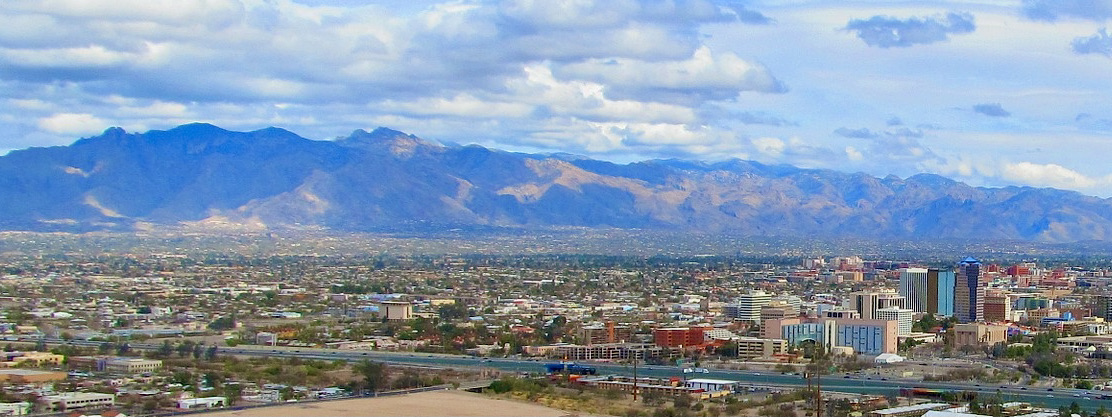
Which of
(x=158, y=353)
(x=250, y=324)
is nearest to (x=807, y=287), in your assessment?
(x=250, y=324)

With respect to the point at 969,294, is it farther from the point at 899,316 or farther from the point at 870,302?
the point at 899,316

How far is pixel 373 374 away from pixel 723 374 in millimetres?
16470

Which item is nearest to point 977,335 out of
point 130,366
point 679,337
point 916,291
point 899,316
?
point 899,316

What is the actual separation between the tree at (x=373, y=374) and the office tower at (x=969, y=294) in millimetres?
48981

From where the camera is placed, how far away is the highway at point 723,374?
69188mm

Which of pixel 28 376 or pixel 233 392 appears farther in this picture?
pixel 28 376

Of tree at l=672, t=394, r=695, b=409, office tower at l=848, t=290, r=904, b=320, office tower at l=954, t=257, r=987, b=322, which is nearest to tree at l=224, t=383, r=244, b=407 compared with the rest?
tree at l=672, t=394, r=695, b=409

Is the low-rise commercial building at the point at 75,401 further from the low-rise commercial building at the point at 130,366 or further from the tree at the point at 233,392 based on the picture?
the low-rise commercial building at the point at 130,366

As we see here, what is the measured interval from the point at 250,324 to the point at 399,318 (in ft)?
29.6

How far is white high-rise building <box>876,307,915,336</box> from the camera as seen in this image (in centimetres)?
10106

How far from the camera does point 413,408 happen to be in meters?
59.7

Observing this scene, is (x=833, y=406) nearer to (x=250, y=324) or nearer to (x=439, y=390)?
(x=439, y=390)

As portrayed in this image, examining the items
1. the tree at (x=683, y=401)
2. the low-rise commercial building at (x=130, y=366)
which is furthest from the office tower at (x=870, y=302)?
the low-rise commercial building at (x=130, y=366)

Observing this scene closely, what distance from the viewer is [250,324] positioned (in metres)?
103
